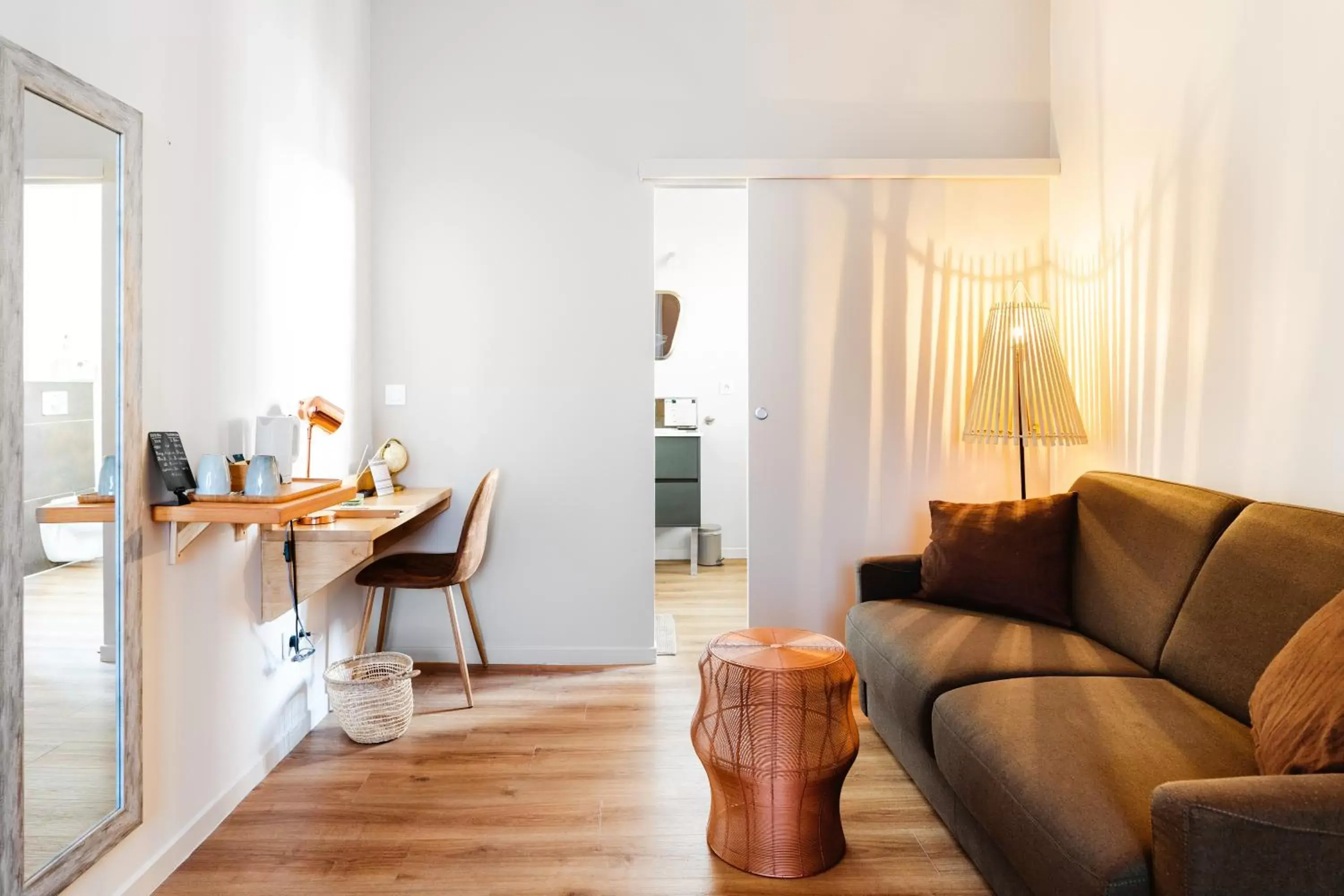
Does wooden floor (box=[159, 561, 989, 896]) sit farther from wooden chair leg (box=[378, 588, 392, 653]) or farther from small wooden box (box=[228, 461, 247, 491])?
small wooden box (box=[228, 461, 247, 491])

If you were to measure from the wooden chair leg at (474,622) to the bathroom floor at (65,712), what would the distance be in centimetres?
166

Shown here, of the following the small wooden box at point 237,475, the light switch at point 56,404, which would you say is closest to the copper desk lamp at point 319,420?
the small wooden box at point 237,475

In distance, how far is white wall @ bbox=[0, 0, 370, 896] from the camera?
200cm

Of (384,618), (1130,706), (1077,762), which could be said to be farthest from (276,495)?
(1130,706)

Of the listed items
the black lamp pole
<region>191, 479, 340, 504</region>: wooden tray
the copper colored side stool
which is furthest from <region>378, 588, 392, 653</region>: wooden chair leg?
the black lamp pole

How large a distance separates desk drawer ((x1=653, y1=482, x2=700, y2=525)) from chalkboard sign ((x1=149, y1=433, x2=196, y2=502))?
347 centimetres

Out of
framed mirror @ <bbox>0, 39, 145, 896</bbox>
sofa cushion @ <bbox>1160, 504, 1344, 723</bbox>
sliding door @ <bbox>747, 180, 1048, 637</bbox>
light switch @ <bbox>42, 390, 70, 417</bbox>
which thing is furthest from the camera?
sliding door @ <bbox>747, 180, 1048, 637</bbox>

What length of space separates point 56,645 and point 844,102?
10.7 ft

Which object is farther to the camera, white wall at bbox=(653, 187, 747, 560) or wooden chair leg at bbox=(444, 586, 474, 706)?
white wall at bbox=(653, 187, 747, 560)

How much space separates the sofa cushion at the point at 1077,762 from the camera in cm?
144

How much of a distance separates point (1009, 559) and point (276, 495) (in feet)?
7.08

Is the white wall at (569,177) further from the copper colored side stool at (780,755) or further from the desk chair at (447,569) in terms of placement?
the copper colored side stool at (780,755)

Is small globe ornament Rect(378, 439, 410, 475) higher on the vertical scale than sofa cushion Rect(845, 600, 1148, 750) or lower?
higher

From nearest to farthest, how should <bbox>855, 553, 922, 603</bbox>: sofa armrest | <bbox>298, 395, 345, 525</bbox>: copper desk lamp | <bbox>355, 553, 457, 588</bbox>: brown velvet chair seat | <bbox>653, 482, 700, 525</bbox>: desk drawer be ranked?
<bbox>298, 395, 345, 525</bbox>: copper desk lamp
<bbox>855, 553, 922, 603</bbox>: sofa armrest
<bbox>355, 553, 457, 588</bbox>: brown velvet chair seat
<bbox>653, 482, 700, 525</bbox>: desk drawer
